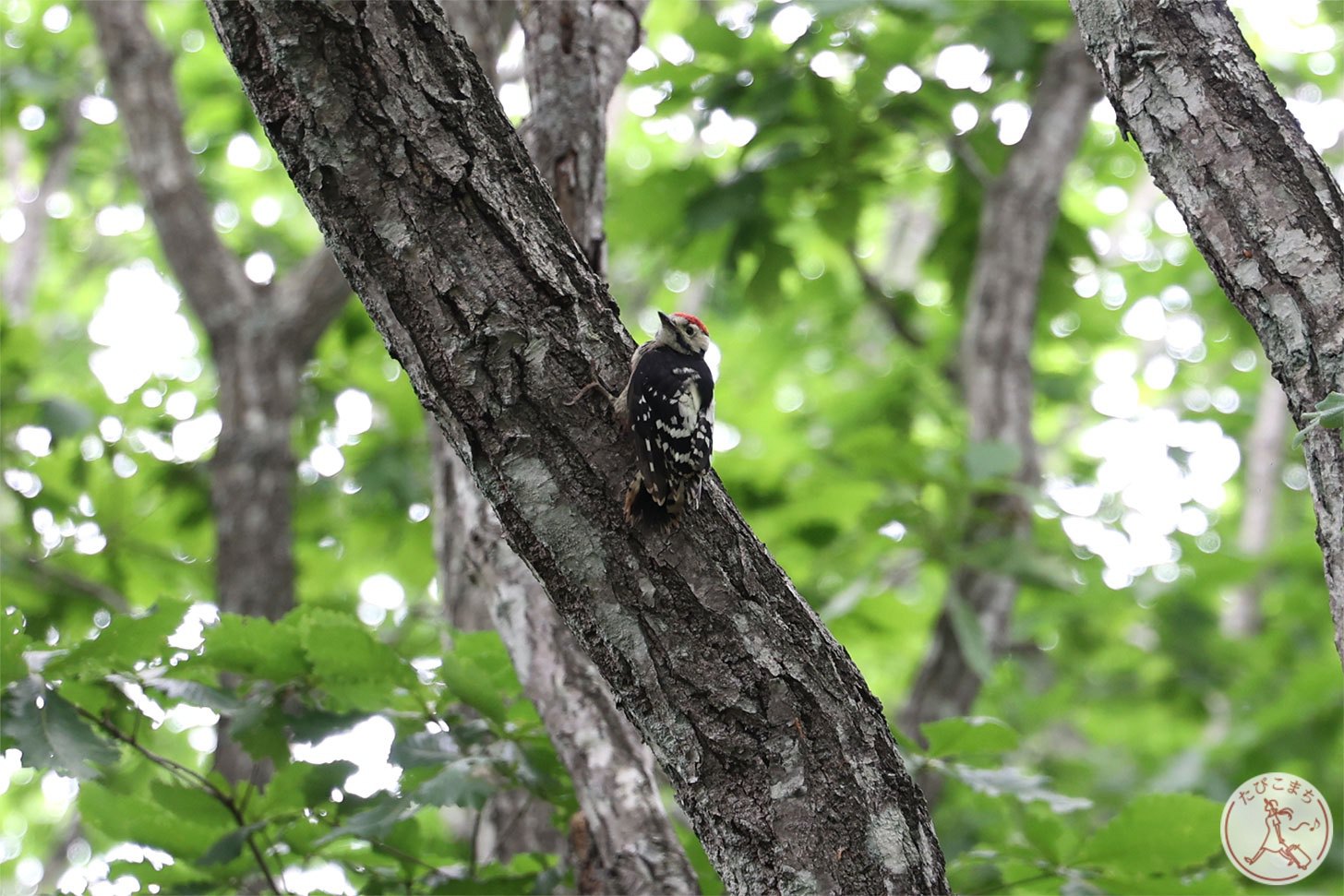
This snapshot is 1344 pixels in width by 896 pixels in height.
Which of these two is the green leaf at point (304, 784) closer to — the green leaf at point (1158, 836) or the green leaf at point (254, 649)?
the green leaf at point (254, 649)

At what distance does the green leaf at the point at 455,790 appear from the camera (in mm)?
2660

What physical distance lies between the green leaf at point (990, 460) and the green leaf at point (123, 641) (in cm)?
300

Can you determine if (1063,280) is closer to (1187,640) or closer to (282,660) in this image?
(1187,640)

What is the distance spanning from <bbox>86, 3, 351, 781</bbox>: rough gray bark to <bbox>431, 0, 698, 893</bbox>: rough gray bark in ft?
7.17

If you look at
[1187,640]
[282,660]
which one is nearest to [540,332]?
[282,660]

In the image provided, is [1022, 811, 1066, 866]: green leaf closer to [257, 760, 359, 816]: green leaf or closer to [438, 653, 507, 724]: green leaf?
[438, 653, 507, 724]: green leaf

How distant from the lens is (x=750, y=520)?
5672 millimetres

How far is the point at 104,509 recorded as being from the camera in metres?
5.30

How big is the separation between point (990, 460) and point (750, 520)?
1.44m

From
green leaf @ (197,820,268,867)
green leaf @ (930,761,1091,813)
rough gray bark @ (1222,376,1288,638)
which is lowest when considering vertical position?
green leaf @ (930,761,1091,813)

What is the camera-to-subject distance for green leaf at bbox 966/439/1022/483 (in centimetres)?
Answer: 453

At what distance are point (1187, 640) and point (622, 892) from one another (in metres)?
6.49

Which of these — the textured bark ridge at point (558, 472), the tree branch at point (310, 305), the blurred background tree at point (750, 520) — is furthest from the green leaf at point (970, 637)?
the tree branch at point (310, 305)

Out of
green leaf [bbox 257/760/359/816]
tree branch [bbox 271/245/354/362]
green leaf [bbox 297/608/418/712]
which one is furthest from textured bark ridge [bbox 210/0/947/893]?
tree branch [bbox 271/245/354/362]
